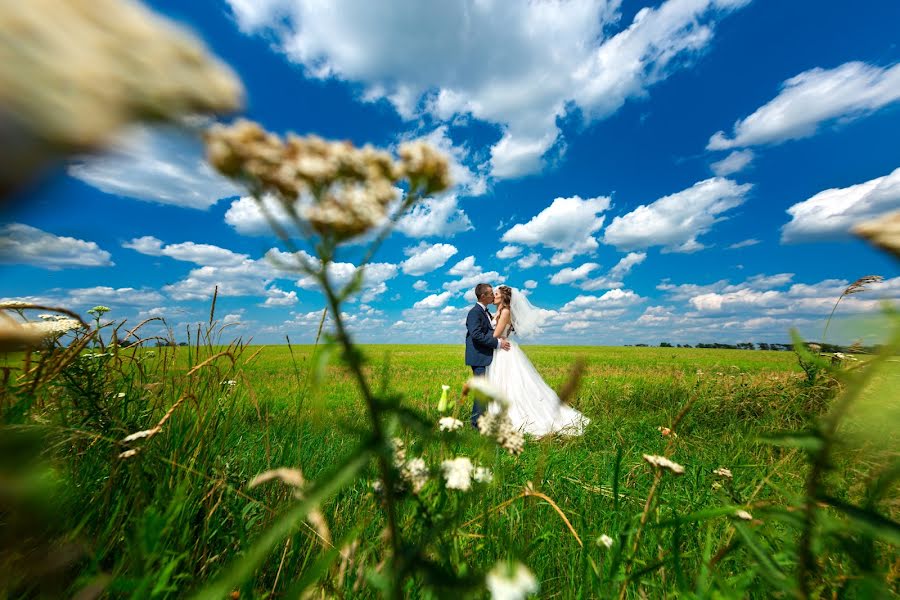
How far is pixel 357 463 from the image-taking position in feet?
2.00

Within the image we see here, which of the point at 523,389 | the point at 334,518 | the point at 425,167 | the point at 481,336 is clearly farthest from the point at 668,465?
the point at 523,389

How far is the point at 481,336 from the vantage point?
894cm

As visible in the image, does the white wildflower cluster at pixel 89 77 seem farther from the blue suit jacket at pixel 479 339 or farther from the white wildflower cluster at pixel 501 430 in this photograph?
the blue suit jacket at pixel 479 339

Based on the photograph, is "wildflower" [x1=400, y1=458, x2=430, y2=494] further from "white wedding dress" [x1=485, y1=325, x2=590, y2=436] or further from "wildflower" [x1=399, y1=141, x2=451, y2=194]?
"white wedding dress" [x1=485, y1=325, x2=590, y2=436]

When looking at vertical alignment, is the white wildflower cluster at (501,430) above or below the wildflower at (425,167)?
below

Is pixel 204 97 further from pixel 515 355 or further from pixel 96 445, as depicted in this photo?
pixel 515 355

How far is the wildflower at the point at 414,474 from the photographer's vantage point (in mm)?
1018

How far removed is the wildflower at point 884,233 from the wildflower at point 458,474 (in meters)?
0.98

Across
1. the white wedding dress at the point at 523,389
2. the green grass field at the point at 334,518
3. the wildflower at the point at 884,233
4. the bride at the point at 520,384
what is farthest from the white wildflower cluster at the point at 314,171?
the white wedding dress at the point at 523,389

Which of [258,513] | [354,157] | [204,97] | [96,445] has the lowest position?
[258,513]

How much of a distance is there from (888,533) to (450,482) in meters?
0.84

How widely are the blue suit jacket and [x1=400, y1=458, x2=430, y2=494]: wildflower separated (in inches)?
309

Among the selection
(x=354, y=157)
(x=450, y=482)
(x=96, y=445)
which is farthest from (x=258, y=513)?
(x=354, y=157)

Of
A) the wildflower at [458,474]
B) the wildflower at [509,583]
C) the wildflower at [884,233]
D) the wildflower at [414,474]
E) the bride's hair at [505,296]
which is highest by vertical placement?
the bride's hair at [505,296]
